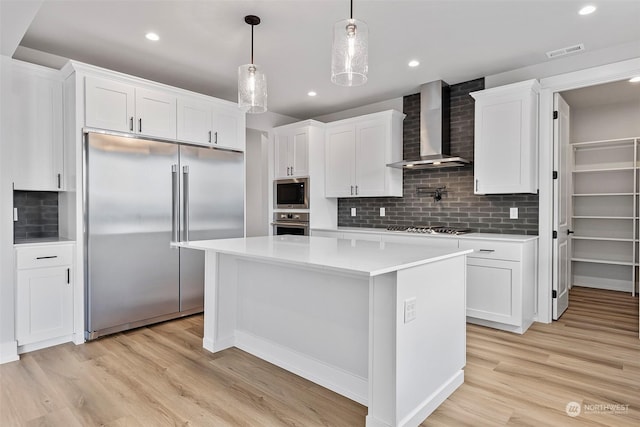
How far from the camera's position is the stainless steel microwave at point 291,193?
507cm

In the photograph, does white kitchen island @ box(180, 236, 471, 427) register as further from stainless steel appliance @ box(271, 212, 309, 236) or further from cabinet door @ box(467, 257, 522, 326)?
stainless steel appliance @ box(271, 212, 309, 236)

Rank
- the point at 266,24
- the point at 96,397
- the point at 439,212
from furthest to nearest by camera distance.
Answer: the point at 439,212 → the point at 266,24 → the point at 96,397

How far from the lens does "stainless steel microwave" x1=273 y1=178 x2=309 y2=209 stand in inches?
200

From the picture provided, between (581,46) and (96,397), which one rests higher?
(581,46)

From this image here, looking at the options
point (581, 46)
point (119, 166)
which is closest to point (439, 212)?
point (581, 46)

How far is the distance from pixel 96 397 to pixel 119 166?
75.1 inches

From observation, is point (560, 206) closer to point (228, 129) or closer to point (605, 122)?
point (605, 122)

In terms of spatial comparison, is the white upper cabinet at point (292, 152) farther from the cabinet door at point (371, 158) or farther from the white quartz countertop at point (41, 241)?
the white quartz countertop at point (41, 241)

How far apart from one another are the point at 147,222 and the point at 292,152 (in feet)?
7.68

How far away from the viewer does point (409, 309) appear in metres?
1.87

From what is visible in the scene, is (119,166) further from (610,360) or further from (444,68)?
(610,360)

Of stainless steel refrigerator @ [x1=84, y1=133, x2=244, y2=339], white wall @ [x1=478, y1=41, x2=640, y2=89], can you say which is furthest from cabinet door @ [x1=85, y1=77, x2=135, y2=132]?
white wall @ [x1=478, y1=41, x2=640, y2=89]

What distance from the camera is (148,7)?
2645mm

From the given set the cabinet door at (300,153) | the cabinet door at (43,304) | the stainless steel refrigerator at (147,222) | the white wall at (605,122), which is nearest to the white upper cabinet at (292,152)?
the cabinet door at (300,153)
